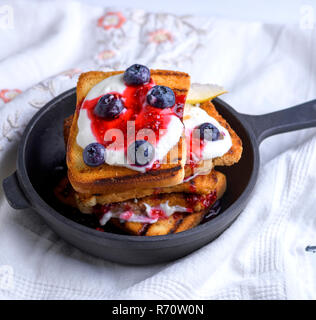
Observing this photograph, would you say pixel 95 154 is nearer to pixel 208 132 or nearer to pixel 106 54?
pixel 208 132

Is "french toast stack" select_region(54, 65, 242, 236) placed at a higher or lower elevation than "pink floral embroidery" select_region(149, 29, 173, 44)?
lower

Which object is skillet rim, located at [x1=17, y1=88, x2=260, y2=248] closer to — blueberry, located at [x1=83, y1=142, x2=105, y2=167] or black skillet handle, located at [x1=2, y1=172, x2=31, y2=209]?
black skillet handle, located at [x1=2, y1=172, x2=31, y2=209]

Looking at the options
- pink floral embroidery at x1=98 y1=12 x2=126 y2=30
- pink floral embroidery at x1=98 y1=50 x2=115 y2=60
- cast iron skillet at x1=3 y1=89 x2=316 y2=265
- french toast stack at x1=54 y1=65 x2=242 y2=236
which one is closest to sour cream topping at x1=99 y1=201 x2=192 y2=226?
french toast stack at x1=54 y1=65 x2=242 y2=236

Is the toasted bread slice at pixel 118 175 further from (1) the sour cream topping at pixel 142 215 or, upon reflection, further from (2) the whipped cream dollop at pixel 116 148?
(1) the sour cream topping at pixel 142 215

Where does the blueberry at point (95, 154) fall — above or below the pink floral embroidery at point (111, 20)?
below

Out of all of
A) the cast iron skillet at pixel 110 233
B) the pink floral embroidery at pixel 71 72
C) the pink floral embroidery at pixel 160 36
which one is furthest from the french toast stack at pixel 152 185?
the pink floral embroidery at pixel 160 36

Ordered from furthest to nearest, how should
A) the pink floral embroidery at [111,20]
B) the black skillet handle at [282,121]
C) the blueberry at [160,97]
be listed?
1. the pink floral embroidery at [111,20]
2. the black skillet handle at [282,121]
3. the blueberry at [160,97]

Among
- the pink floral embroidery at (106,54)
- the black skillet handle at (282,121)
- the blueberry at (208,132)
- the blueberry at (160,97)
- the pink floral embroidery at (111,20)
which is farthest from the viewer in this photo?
the pink floral embroidery at (111,20)
